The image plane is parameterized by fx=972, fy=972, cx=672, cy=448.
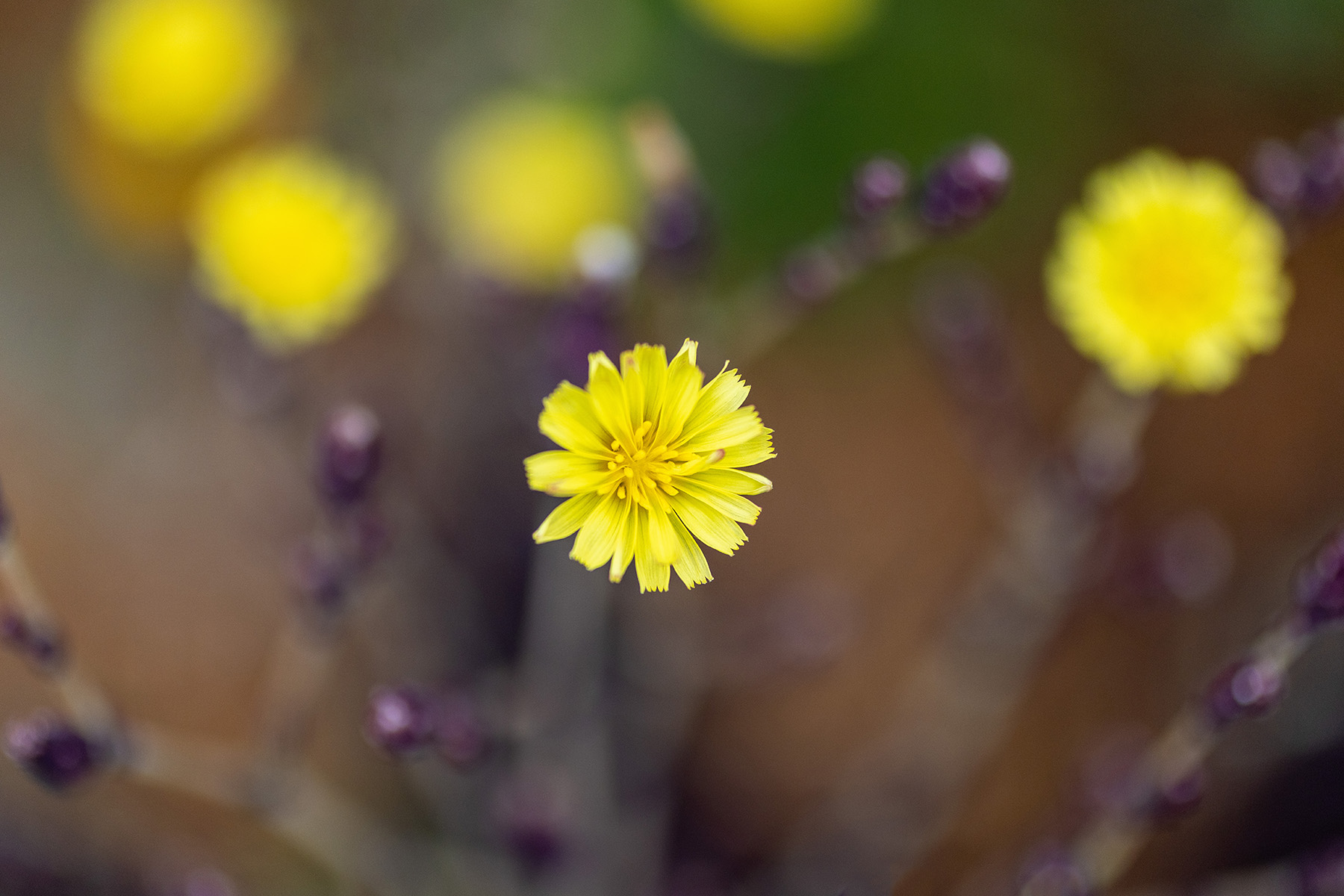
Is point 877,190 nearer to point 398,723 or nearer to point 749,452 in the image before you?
point 749,452

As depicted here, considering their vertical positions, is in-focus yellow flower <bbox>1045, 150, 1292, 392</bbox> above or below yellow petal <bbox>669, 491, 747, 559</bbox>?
above

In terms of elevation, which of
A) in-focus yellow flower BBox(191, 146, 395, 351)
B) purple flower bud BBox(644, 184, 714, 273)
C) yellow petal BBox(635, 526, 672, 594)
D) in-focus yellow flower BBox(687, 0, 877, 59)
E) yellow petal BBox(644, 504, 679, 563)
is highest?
in-focus yellow flower BBox(687, 0, 877, 59)

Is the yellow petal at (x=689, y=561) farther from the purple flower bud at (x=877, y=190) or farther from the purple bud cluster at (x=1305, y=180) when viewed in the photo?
the purple bud cluster at (x=1305, y=180)

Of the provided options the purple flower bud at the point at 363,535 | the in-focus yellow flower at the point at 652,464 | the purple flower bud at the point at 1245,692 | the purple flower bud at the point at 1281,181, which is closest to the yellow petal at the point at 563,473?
the in-focus yellow flower at the point at 652,464

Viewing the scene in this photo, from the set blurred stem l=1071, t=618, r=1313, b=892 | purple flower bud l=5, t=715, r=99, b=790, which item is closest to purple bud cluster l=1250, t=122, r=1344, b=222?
blurred stem l=1071, t=618, r=1313, b=892

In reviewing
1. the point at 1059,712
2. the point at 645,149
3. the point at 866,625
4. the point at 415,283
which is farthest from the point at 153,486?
the point at 1059,712

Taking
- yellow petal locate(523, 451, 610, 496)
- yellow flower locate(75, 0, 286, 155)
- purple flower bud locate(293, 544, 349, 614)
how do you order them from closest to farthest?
yellow petal locate(523, 451, 610, 496)
purple flower bud locate(293, 544, 349, 614)
yellow flower locate(75, 0, 286, 155)

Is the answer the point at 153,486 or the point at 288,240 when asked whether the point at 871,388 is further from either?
the point at 153,486

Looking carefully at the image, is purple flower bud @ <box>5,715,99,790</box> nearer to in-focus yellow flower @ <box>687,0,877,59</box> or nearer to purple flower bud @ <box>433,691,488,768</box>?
purple flower bud @ <box>433,691,488,768</box>
